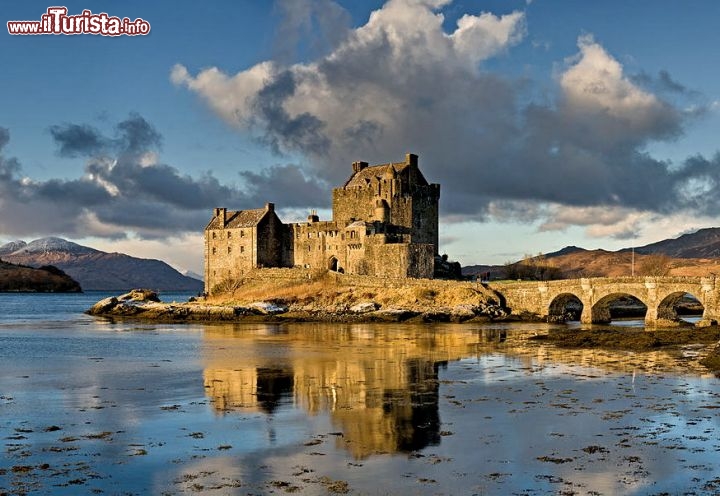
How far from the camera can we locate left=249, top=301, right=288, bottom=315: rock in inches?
2826

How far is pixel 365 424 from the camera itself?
19109 mm

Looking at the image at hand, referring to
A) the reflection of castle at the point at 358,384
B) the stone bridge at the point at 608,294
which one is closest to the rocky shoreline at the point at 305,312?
the stone bridge at the point at 608,294

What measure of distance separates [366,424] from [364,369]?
38.1ft

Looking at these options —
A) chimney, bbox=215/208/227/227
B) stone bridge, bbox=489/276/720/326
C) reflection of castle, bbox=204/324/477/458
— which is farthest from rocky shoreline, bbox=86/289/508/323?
reflection of castle, bbox=204/324/477/458

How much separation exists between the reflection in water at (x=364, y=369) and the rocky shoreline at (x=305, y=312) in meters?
7.56

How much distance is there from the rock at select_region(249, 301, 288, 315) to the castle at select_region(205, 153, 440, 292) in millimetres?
9081

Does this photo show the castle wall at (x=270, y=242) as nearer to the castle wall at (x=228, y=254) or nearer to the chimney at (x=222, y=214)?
the castle wall at (x=228, y=254)

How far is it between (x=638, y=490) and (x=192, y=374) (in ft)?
68.2

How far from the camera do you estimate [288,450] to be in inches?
645

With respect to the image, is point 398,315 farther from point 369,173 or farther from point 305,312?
point 369,173

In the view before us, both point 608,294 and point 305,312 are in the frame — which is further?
point 305,312

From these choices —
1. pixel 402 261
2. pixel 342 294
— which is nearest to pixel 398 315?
pixel 402 261

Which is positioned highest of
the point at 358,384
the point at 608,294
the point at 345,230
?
the point at 345,230

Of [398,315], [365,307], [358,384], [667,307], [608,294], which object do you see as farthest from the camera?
[365,307]
